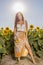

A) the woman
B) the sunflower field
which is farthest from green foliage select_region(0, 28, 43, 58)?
the woman

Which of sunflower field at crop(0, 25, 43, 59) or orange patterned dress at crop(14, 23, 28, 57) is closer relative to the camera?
orange patterned dress at crop(14, 23, 28, 57)

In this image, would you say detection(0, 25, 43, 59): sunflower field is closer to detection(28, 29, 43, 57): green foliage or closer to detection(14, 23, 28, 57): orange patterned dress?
detection(28, 29, 43, 57): green foliage

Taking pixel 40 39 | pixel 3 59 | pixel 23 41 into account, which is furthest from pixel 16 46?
pixel 40 39

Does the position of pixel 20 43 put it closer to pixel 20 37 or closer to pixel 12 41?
pixel 20 37

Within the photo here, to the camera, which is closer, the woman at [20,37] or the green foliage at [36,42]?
the woman at [20,37]

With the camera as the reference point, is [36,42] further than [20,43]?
Yes

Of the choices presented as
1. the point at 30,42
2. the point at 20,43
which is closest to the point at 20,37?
the point at 20,43

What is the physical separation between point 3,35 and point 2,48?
0.95 ft

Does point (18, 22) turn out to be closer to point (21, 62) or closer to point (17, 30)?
point (17, 30)

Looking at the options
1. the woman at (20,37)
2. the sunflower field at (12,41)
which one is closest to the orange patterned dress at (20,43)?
the woman at (20,37)

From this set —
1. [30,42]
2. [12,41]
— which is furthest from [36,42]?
[12,41]

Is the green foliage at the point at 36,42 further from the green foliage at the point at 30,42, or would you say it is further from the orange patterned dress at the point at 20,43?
the orange patterned dress at the point at 20,43

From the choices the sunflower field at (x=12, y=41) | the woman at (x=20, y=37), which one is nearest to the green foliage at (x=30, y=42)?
the sunflower field at (x=12, y=41)

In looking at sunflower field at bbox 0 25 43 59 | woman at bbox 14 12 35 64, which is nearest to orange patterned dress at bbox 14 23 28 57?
woman at bbox 14 12 35 64
